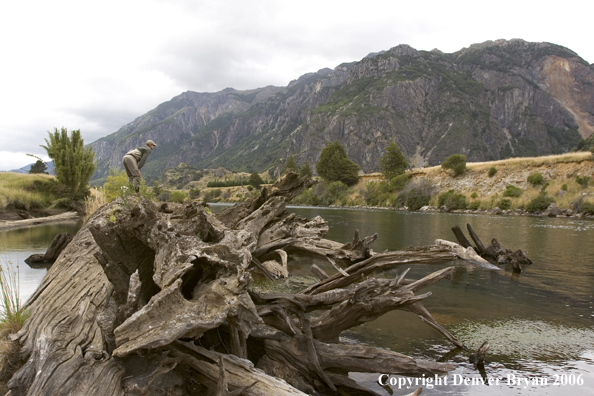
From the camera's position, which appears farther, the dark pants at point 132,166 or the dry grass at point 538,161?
Result: the dry grass at point 538,161

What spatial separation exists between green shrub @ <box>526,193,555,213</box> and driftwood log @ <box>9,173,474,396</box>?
47989 millimetres

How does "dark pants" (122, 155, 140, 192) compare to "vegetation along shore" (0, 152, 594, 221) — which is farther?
"vegetation along shore" (0, 152, 594, 221)

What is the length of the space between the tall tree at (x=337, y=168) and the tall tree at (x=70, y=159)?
6175cm

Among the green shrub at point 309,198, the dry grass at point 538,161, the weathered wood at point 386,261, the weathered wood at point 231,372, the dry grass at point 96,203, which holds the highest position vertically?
the dry grass at point 538,161

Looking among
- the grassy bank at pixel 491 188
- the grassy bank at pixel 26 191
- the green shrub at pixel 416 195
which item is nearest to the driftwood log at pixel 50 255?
the grassy bank at pixel 26 191

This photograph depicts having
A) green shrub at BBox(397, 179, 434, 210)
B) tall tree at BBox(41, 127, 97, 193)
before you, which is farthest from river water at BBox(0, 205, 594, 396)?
green shrub at BBox(397, 179, 434, 210)

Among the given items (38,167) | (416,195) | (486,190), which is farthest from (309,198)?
(38,167)

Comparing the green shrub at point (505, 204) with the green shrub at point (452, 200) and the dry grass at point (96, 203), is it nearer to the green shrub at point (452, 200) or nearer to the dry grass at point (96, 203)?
the green shrub at point (452, 200)

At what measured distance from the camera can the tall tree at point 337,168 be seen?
89819 mm

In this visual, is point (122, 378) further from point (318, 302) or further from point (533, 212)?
point (533, 212)

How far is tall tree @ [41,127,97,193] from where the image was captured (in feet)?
125

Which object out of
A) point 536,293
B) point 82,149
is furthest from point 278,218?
point 82,149

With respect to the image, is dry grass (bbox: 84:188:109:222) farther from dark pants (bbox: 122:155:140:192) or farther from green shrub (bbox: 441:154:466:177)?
green shrub (bbox: 441:154:466:177)

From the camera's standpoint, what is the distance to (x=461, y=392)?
555 centimetres
